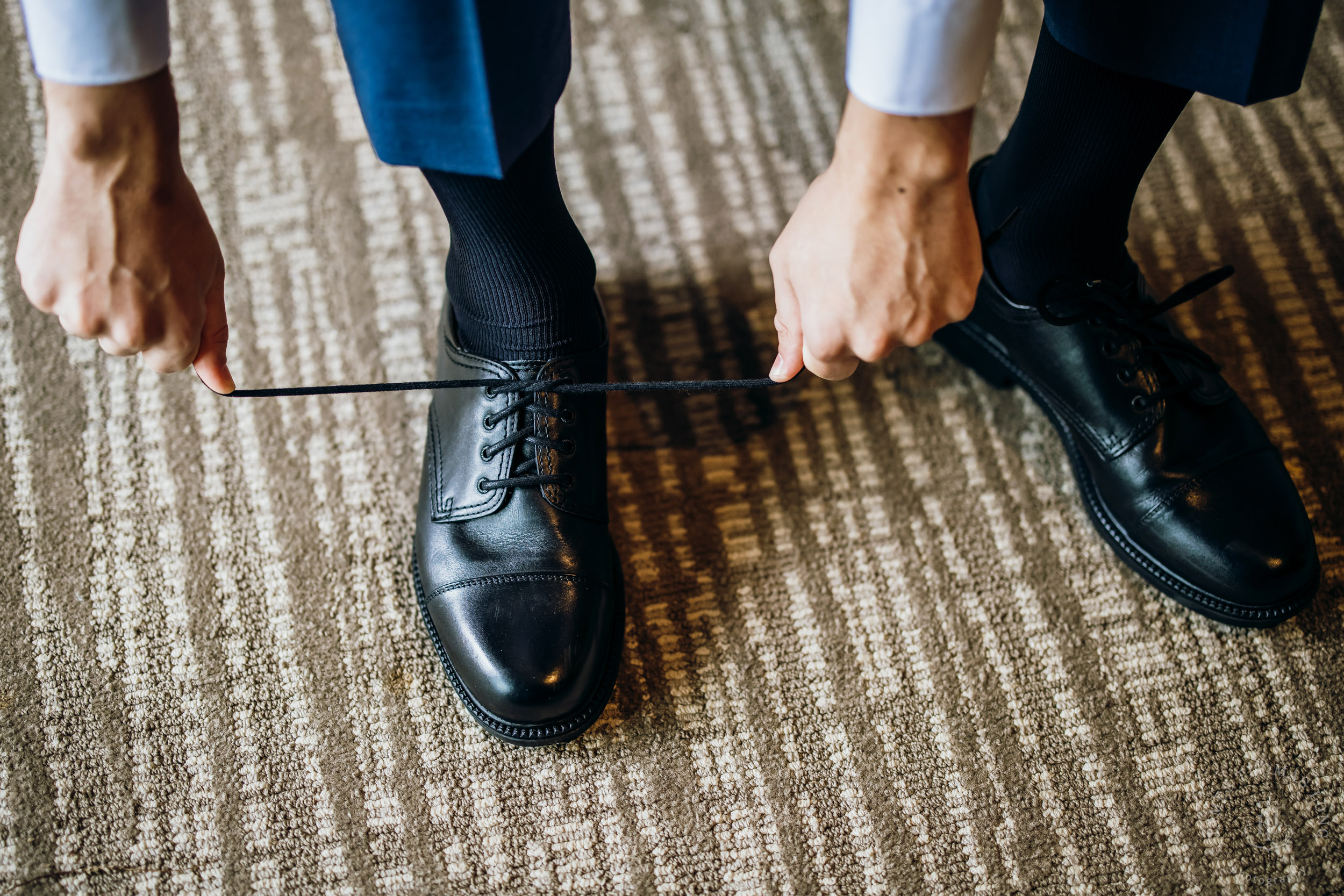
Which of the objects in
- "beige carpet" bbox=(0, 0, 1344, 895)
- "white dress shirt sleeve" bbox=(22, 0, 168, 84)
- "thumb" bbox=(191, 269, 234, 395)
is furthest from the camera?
"beige carpet" bbox=(0, 0, 1344, 895)

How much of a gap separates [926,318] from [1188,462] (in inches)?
12.9

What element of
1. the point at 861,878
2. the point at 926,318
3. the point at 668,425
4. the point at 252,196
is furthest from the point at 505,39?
the point at 861,878

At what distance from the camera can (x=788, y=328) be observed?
21.0 inches

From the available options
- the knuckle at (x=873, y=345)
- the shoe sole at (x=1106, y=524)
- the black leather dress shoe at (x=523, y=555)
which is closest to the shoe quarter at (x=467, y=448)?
the black leather dress shoe at (x=523, y=555)

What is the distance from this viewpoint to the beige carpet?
63 centimetres

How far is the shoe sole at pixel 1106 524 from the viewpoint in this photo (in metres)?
0.67

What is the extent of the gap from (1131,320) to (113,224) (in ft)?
2.31

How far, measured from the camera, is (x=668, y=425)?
78 cm

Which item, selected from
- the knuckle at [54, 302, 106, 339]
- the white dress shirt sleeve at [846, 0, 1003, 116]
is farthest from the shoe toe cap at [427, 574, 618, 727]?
the white dress shirt sleeve at [846, 0, 1003, 116]

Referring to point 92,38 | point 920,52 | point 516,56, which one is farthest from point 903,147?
point 92,38

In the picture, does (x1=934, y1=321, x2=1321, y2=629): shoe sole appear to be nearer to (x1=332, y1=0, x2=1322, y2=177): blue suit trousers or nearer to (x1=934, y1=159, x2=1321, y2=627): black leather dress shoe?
(x1=934, y1=159, x2=1321, y2=627): black leather dress shoe

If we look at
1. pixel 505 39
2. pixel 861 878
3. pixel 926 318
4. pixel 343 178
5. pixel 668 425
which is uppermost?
pixel 505 39

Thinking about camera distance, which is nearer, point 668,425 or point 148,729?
point 148,729

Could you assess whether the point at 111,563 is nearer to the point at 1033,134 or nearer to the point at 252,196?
the point at 252,196
